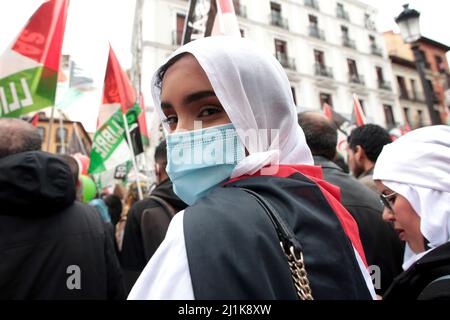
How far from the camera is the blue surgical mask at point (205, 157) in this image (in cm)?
88

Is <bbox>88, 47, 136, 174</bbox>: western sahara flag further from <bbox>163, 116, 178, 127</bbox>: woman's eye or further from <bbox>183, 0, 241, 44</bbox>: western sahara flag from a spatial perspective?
<bbox>163, 116, 178, 127</bbox>: woman's eye

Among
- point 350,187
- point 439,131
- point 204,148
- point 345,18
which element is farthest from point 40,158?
point 345,18

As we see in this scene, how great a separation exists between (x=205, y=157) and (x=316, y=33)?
2536 cm

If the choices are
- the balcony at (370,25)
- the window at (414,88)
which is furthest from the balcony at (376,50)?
the window at (414,88)

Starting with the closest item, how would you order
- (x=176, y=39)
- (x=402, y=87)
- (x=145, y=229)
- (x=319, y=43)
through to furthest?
1. (x=145, y=229)
2. (x=176, y=39)
3. (x=319, y=43)
4. (x=402, y=87)

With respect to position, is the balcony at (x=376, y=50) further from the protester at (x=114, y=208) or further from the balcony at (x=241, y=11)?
the protester at (x=114, y=208)

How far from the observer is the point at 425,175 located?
4.34ft

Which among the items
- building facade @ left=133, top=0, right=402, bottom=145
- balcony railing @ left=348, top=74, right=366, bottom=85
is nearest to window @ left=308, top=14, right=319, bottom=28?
building facade @ left=133, top=0, right=402, bottom=145

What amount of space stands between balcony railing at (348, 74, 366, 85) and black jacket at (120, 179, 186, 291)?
79.8 ft

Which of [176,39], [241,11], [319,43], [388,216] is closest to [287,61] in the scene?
[319,43]

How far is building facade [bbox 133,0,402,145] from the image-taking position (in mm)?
18141

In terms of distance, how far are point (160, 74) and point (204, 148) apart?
46cm

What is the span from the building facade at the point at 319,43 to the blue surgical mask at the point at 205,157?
17.3m

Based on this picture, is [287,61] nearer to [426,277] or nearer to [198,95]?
[426,277]
